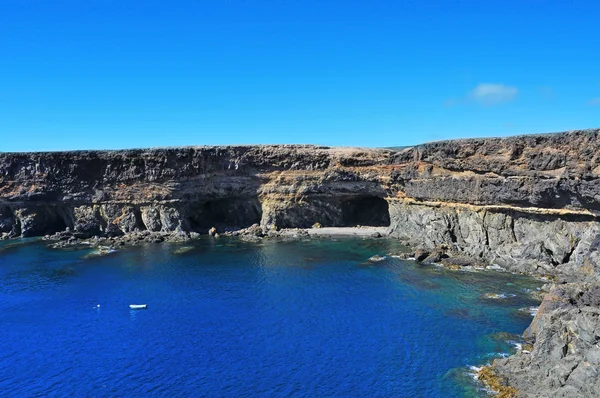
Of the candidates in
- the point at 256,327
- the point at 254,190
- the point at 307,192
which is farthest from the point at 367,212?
the point at 256,327

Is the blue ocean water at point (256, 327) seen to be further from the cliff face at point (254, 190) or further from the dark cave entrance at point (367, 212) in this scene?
the dark cave entrance at point (367, 212)

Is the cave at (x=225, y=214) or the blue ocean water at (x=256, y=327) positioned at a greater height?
the cave at (x=225, y=214)

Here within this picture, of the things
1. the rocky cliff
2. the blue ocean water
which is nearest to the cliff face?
the rocky cliff

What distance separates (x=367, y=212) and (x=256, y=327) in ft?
163

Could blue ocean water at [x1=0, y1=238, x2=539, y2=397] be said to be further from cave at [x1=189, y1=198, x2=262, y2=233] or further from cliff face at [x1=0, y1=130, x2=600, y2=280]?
cave at [x1=189, y1=198, x2=262, y2=233]

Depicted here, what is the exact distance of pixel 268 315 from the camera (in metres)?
38.7

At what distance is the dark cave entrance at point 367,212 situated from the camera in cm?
8081

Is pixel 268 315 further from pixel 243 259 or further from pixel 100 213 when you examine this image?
pixel 100 213

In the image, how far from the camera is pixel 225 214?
84.6 metres

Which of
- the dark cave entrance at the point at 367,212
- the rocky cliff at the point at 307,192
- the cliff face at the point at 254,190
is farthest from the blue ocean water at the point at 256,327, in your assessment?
the dark cave entrance at the point at 367,212

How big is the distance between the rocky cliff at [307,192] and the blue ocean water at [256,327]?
7.84m

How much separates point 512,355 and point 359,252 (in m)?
33.2

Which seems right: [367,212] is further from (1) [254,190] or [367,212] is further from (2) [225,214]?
(2) [225,214]

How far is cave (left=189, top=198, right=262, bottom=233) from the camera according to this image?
8106 centimetres
